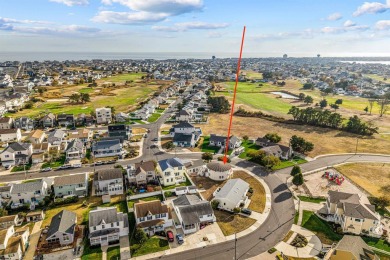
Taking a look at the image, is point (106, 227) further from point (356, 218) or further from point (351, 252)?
point (356, 218)

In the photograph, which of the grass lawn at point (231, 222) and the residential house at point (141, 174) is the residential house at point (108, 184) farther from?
the grass lawn at point (231, 222)

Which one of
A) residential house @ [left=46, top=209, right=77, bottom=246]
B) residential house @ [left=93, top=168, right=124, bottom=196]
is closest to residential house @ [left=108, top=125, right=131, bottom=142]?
residential house @ [left=93, top=168, right=124, bottom=196]

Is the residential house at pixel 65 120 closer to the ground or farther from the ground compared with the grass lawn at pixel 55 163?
farther from the ground

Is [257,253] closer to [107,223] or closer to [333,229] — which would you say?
[333,229]

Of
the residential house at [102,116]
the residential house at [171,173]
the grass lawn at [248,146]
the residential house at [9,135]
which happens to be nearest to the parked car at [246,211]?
the residential house at [171,173]

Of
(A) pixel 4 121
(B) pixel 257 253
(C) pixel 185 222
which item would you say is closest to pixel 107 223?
(C) pixel 185 222

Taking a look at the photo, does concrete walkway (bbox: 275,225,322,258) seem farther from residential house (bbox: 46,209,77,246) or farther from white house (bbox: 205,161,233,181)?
residential house (bbox: 46,209,77,246)

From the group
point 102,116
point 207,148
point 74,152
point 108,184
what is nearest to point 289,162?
point 207,148
